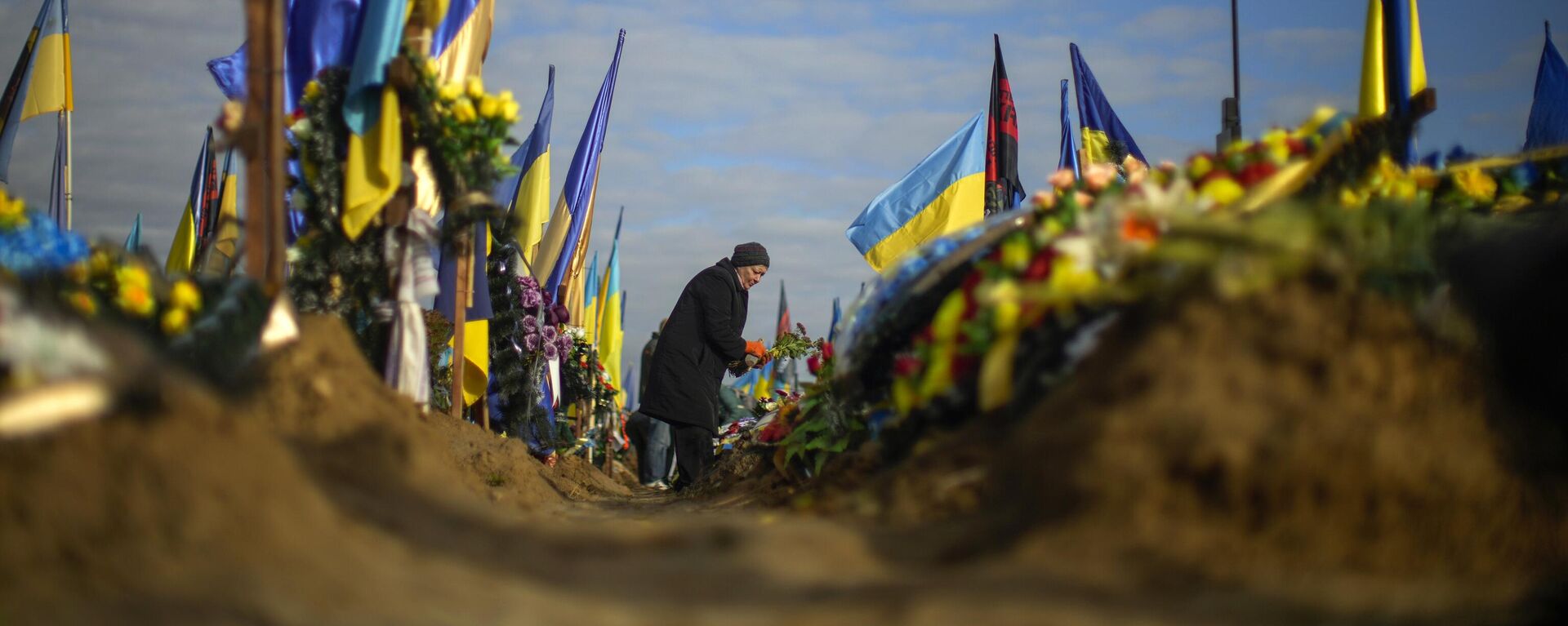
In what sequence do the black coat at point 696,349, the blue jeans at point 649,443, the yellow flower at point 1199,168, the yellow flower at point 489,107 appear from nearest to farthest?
1. the yellow flower at point 1199,168
2. the yellow flower at point 489,107
3. the black coat at point 696,349
4. the blue jeans at point 649,443

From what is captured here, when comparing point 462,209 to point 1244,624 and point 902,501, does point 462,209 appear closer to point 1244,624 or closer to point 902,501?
point 902,501

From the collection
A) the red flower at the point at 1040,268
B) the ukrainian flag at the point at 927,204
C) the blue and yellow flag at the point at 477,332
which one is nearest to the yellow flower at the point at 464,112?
the blue and yellow flag at the point at 477,332

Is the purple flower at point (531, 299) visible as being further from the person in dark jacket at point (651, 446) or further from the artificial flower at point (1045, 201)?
the artificial flower at point (1045, 201)

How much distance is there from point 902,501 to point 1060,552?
3.70ft

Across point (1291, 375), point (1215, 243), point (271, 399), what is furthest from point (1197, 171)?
point (271, 399)

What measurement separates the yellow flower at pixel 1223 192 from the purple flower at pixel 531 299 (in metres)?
7.31

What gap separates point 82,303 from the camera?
3.84m

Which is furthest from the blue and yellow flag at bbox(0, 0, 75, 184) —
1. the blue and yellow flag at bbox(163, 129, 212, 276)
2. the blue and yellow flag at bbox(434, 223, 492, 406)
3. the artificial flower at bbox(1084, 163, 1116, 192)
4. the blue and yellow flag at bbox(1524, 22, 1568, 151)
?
the blue and yellow flag at bbox(1524, 22, 1568, 151)

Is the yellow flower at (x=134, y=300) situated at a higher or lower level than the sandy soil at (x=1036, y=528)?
higher

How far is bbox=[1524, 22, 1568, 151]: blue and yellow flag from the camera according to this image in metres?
11.5

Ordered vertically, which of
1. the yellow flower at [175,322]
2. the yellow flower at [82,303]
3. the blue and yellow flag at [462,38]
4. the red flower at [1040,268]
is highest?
the blue and yellow flag at [462,38]

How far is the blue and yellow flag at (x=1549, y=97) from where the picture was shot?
454 inches

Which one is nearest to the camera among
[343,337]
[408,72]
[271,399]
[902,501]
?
[902,501]

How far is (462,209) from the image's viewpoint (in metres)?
6.30
